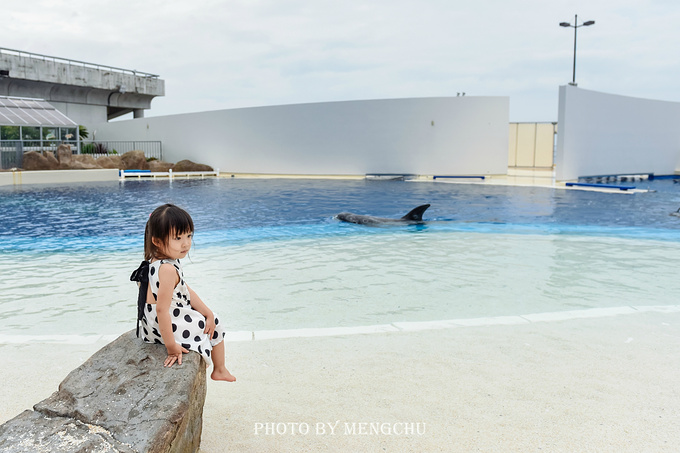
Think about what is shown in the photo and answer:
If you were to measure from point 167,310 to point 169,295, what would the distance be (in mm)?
66

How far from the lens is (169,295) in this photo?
2523 millimetres

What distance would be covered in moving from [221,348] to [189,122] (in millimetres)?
31397

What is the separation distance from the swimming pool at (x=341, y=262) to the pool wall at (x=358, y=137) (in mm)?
10826

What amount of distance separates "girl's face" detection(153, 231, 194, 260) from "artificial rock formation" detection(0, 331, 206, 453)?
0.43 meters

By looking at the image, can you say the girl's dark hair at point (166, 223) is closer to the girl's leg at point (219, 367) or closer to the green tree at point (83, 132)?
the girl's leg at point (219, 367)

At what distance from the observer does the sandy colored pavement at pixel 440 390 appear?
2734 millimetres

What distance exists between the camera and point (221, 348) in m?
2.82

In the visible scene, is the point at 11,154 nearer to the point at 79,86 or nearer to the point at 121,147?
the point at 121,147

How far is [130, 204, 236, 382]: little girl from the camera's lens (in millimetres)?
2510

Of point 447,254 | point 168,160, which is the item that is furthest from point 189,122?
point 447,254

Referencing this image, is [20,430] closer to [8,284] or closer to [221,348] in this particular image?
[221,348]

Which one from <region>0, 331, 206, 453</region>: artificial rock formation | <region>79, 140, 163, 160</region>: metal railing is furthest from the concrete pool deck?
<region>0, 331, 206, 453</region>: artificial rock formation

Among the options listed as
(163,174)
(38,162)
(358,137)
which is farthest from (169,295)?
(38,162)

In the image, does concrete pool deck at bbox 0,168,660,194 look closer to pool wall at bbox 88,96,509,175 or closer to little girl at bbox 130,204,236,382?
pool wall at bbox 88,96,509,175
